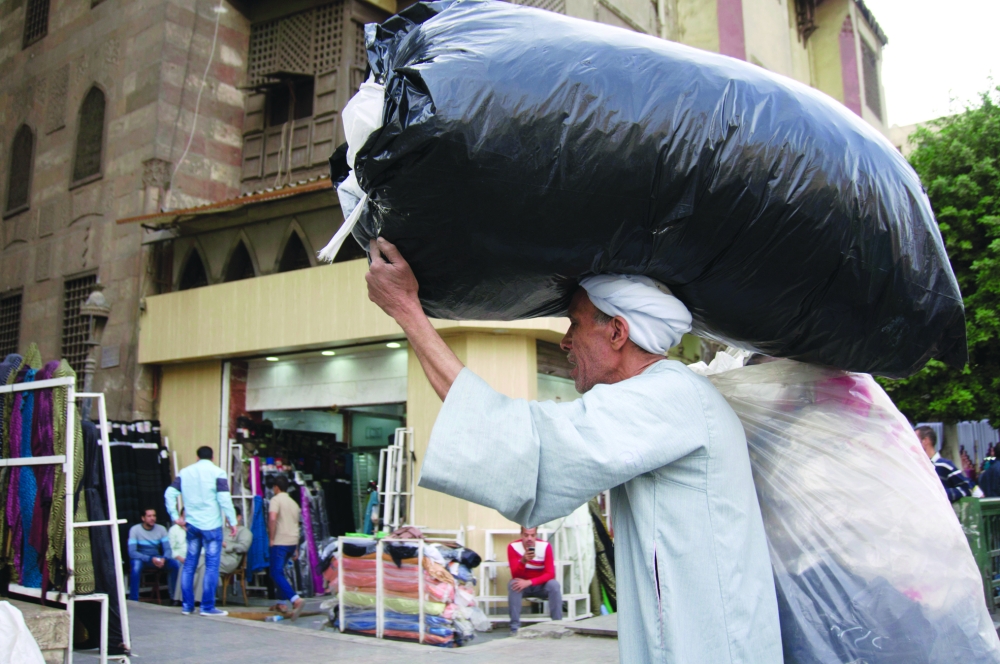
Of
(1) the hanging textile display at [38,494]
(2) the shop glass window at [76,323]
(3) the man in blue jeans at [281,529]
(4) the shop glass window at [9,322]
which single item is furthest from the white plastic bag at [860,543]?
(4) the shop glass window at [9,322]

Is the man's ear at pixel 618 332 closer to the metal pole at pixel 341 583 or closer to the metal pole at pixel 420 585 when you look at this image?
the metal pole at pixel 420 585

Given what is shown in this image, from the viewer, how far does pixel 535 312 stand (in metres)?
2.12

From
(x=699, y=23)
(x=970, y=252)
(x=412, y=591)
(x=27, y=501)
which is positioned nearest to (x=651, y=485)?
(x=27, y=501)

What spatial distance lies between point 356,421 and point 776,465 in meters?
12.7

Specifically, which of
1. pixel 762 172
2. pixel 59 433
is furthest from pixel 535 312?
pixel 59 433

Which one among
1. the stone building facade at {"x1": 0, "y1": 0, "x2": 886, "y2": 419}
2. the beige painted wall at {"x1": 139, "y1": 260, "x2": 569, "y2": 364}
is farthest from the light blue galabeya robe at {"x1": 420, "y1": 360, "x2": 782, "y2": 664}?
the stone building facade at {"x1": 0, "y1": 0, "x2": 886, "y2": 419}

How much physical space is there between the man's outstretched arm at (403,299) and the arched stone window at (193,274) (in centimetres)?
1232

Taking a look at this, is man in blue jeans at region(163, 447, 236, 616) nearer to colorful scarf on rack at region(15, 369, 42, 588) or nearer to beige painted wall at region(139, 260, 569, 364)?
beige painted wall at region(139, 260, 569, 364)

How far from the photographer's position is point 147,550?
10.0 m

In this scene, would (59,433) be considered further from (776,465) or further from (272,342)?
(272,342)

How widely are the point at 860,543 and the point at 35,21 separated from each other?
18.6 meters

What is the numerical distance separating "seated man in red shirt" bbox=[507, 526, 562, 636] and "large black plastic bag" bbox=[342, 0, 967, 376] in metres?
6.84

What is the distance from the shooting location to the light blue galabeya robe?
1532 mm

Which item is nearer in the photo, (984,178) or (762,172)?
(762,172)
